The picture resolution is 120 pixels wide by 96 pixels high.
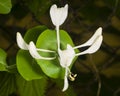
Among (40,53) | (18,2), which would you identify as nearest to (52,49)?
(40,53)

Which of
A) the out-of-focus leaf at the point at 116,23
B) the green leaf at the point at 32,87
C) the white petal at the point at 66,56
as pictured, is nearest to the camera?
the white petal at the point at 66,56

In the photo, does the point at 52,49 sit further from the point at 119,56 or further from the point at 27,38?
the point at 119,56

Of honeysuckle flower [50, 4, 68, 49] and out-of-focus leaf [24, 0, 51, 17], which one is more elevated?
honeysuckle flower [50, 4, 68, 49]

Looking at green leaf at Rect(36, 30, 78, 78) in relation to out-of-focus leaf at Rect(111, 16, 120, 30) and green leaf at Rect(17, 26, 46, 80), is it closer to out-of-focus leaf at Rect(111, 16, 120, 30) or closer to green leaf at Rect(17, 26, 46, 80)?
green leaf at Rect(17, 26, 46, 80)

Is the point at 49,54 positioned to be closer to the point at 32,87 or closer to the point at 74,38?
the point at 32,87

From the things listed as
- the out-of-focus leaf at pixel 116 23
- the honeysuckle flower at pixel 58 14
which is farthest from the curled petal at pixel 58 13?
the out-of-focus leaf at pixel 116 23

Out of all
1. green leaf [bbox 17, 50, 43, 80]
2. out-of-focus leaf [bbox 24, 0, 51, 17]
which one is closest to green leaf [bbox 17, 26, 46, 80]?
green leaf [bbox 17, 50, 43, 80]

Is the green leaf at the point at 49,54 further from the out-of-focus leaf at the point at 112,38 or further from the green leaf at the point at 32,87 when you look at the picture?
the out-of-focus leaf at the point at 112,38
